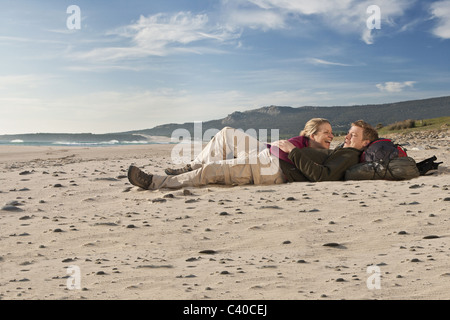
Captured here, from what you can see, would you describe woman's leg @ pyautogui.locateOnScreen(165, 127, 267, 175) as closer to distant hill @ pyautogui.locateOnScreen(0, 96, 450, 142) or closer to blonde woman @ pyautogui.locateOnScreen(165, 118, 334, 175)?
blonde woman @ pyautogui.locateOnScreen(165, 118, 334, 175)

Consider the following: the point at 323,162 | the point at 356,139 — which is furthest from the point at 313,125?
the point at 356,139

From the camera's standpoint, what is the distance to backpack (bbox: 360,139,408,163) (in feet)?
25.8

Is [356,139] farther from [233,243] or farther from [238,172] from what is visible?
[233,243]

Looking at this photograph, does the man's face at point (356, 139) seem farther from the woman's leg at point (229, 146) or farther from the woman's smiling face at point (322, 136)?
the woman's leg at point (229, 146)

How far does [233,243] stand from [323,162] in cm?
401

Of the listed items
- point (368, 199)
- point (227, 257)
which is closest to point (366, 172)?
point (368, 199)

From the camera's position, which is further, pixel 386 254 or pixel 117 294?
pixel 386 254

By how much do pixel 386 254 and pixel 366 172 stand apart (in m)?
4.07

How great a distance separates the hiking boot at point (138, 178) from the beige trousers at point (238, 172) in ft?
0.68

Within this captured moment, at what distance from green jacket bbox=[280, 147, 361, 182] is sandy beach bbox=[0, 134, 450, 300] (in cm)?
32

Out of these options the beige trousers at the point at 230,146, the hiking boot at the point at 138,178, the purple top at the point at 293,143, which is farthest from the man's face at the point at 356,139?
the hiking boot at the point at 138,178

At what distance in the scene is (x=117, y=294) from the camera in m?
3.10

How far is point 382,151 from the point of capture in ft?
25.8
